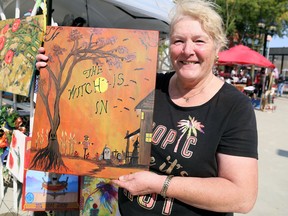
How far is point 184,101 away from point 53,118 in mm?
663

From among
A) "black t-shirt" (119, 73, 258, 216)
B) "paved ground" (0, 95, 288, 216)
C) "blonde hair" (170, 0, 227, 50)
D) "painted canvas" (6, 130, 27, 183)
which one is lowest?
"paved ground" (0, 95, 288, 216)

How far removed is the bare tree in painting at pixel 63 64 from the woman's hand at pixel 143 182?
35 centimetres

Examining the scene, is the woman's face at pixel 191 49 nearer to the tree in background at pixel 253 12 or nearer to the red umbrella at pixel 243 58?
the red umbrella at pixel 243 58

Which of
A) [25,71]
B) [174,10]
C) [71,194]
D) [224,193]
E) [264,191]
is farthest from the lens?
[264,191]

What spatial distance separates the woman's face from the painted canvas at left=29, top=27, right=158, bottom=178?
17cm

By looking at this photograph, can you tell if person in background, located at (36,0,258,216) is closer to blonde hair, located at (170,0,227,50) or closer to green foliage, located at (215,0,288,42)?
blonde hair, located at (170,0,227,50)

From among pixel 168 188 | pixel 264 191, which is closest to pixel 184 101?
pixel 168 188

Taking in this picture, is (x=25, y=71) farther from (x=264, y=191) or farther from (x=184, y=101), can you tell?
(x=264, y=191)

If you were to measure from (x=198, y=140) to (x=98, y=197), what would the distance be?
1.76m

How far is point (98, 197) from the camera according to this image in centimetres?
273

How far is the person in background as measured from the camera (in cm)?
117

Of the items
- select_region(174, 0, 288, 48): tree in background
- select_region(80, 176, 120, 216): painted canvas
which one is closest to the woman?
select_region(80, 176, 120, 216): painted canvas

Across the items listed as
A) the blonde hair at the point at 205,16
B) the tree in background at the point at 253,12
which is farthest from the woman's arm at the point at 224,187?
the tree in background at the point at 253,12

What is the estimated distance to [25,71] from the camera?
2.23 meters
